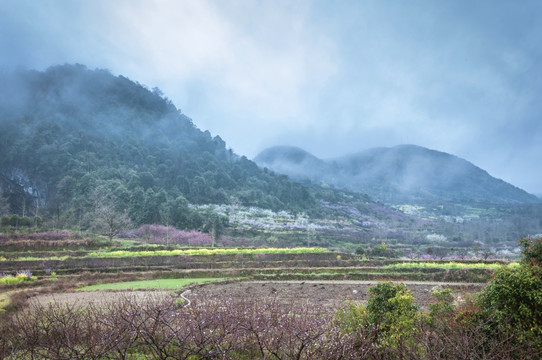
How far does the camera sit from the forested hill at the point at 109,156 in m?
61.1

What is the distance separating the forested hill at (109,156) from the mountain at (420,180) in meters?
57.0

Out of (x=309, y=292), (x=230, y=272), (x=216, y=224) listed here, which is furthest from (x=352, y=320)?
(x=216, y=224)

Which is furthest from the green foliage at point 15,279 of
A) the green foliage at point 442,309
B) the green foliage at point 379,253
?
the green foliage at point 379,253

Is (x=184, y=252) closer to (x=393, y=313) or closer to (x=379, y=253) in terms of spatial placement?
(x=379, y=253)

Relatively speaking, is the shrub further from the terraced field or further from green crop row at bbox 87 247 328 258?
green crop row at bbox 87 247 328 258

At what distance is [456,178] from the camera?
557 feet

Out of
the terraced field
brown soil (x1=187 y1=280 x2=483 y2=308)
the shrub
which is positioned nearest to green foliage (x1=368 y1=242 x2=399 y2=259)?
the terraced field

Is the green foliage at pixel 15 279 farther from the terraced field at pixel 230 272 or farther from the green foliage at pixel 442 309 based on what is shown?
the green foliage at pixel 442 309

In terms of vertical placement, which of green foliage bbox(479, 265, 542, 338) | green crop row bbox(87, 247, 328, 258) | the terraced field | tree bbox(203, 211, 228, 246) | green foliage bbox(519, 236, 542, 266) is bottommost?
the terraced field

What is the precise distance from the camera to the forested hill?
201ft

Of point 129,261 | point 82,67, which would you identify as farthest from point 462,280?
point 82,67

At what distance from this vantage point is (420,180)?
173375mm

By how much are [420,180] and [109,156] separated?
151855mm

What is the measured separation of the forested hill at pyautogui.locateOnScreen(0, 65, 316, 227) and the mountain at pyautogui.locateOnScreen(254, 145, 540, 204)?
187ft
